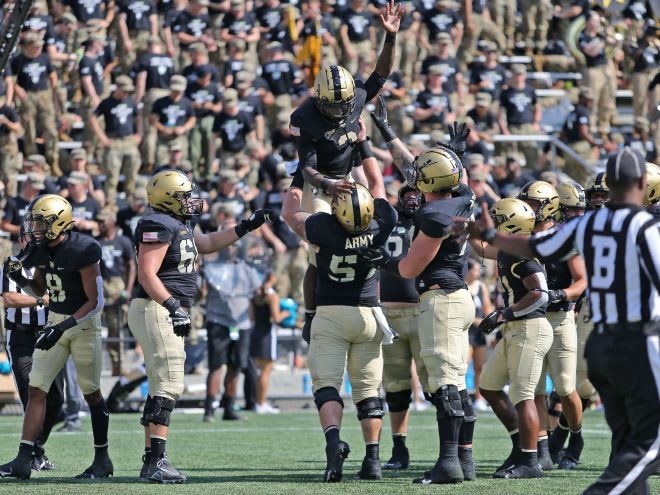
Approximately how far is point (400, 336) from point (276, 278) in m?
7.45

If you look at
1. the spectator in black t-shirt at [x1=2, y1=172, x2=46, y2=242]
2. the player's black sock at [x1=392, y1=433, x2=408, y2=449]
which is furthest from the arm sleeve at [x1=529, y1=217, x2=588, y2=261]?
the spectator in black t-shirt at [x1=2, y1=172, x2=46, y2=242]

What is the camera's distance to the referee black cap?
19.3ft

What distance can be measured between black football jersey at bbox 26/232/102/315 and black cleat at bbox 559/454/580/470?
11.8 feet

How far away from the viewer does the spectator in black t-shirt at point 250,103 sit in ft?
58.3

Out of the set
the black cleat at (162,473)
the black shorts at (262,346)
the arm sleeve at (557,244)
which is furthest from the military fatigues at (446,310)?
the black shorts at (262,346)

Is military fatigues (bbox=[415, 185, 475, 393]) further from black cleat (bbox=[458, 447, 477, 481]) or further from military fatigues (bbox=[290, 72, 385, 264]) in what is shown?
military fatigues (bbox=[290, 72, 385, 264])

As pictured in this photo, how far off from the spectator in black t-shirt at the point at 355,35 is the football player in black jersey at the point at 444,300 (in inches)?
430

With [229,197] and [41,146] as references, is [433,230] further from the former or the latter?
[41,146]

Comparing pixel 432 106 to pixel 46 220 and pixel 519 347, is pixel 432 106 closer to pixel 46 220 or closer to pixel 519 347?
pixel 519 347

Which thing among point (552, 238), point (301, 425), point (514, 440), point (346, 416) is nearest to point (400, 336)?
point (514, 440)

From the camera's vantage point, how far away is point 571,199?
9867 mm

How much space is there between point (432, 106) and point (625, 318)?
43.4 feet

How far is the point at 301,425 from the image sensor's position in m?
13.6

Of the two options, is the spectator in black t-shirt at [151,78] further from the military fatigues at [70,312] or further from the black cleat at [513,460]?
the black cleat at [513,460]
